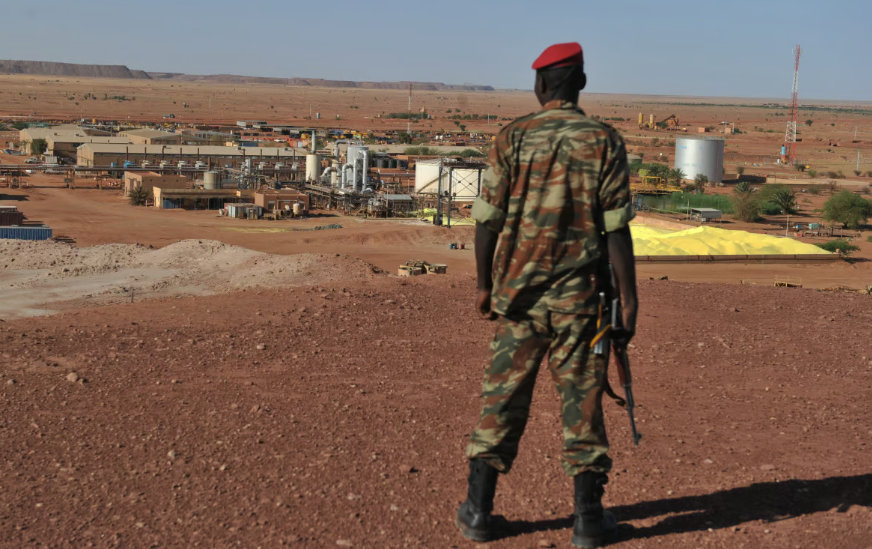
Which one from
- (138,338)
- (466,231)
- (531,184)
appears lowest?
(466,231)

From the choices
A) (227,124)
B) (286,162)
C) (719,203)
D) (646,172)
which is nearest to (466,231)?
(719,203)

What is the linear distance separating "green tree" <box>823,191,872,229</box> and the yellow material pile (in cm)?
1031

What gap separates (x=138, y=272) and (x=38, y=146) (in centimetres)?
5737

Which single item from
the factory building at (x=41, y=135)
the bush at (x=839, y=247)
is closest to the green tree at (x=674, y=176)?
the bush at (x=839, y=247)

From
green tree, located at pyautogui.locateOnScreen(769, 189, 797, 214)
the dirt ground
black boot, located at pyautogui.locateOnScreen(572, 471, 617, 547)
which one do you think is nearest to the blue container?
black boot, located at pyautogui.locateOnScreen(572, 471, 617, 547)

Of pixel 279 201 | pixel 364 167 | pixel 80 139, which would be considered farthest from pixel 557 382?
pixel 80 139

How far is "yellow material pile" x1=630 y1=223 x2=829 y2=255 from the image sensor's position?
3203 cm

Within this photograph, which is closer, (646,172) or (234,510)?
(234,510)

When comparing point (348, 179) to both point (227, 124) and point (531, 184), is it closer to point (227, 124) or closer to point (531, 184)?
point (531, 184)

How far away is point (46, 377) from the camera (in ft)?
22.8

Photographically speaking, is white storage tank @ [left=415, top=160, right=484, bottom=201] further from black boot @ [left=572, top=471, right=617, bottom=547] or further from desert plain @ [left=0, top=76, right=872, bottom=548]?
black boot @ [left=572, top=471, right=617, bottom=547]

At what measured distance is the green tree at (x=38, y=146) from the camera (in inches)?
2933

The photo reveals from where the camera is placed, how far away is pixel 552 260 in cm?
421

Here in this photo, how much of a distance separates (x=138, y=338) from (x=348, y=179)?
47.4 meters
